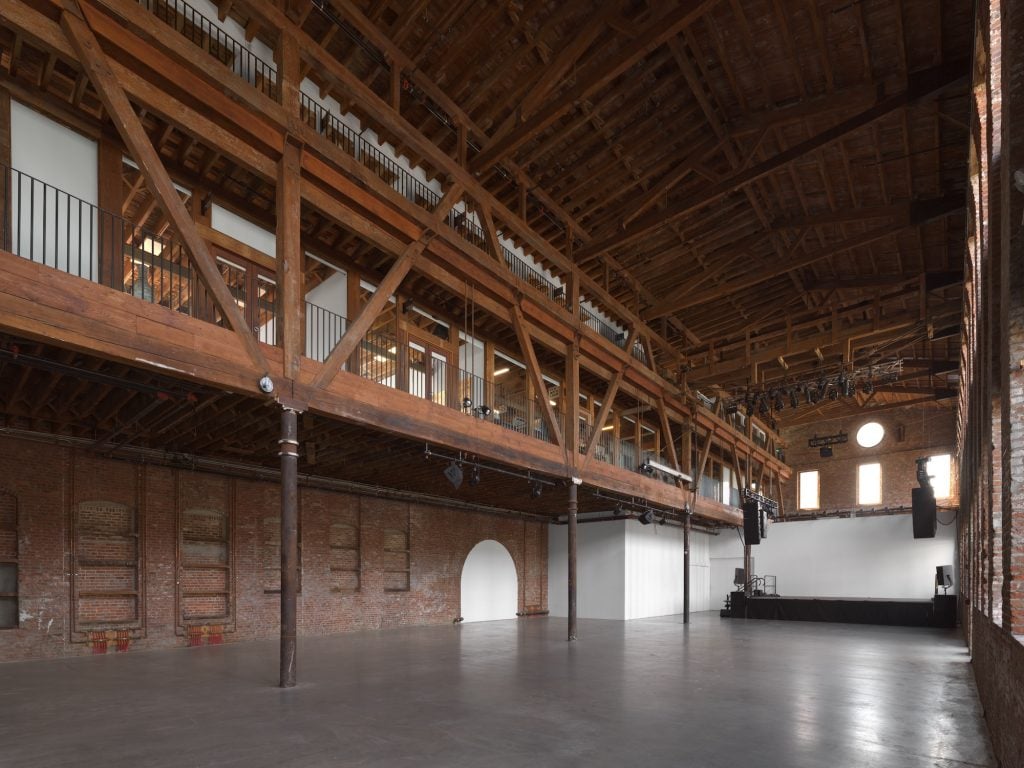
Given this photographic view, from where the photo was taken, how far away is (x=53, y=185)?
8719 millimetres

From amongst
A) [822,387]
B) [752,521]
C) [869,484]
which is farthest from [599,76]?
[869,484]

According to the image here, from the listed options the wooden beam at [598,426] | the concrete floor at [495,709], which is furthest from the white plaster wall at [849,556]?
the wooden beam at [598,426]

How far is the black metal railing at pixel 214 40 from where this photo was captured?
30.7 ft

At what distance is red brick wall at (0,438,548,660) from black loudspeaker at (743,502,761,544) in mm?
10158

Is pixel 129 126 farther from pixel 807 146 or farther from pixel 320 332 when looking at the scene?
pixel 807 146

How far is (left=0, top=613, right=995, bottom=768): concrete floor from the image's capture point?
217 inches

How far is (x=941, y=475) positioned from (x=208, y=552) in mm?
28742

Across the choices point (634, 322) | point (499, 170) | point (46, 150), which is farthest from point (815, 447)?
point (46, 150)

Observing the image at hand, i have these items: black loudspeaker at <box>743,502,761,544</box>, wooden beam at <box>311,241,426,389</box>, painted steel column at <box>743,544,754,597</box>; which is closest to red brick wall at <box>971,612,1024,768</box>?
wooden beam at <box>311,241,426,389</box>

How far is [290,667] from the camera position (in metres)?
8.28

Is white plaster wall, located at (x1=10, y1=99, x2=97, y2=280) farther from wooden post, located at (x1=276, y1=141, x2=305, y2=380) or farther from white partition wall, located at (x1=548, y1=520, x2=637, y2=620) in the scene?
white partition wall, located at (x1=548, y1=520, x2=637, y2=620)

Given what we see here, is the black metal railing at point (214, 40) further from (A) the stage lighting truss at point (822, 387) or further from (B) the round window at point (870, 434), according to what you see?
(B) the round window at point (870, 434)

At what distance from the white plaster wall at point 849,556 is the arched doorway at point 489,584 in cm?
1078

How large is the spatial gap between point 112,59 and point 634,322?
44.5 ft
